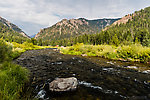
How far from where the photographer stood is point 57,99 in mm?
6527

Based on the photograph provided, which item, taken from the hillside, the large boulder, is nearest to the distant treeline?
the hillside

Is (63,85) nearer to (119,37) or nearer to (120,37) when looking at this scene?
(120,37)

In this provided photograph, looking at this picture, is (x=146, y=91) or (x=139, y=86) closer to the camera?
(x=146, y=91)

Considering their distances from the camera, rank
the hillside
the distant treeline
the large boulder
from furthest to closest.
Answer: the distant treeline
the hillside
the large boulder

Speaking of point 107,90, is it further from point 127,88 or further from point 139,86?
point 139,86

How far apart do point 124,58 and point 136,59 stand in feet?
9.54

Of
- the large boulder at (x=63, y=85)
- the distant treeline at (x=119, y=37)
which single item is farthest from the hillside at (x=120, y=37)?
the large boulder at (x=63, y=85)

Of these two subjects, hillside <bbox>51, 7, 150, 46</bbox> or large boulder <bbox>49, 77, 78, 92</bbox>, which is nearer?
large boulder <bbox>49, 77, 78, 92</bbox>

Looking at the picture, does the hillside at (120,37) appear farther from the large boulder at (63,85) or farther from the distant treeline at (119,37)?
the large boulder at (63,85)

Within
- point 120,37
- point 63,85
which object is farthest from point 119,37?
point 63,85

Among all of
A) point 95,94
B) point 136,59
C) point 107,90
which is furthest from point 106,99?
point 136,59

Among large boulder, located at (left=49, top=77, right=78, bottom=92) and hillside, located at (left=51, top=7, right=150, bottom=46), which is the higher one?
hillside, located at (left=51, top=7, right=150, bottom=46)

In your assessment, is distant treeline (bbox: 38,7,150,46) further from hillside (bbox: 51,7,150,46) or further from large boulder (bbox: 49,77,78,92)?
large boulder (bbox: 49,77,78,92)

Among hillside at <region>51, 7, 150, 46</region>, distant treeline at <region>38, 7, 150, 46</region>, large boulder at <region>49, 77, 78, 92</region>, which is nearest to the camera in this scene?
large boulder at <region>49, 77, 78, 92</region>
